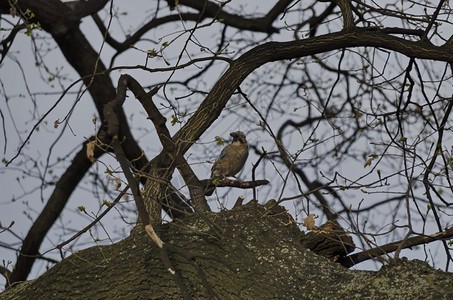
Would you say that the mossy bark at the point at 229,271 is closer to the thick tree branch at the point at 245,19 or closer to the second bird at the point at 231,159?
the second bird at the point at 231,159

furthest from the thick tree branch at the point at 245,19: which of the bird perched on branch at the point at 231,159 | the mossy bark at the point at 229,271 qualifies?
the mossy bark at the point at 229,271

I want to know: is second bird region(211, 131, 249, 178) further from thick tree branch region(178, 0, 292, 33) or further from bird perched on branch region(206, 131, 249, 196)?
thick tree branch region(178, 0, 292, 33)

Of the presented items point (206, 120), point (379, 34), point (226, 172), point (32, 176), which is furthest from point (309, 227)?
point (32, 176)

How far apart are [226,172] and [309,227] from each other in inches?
102

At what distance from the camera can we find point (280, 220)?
3795mm

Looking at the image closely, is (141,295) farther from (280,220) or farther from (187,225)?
(280,220)

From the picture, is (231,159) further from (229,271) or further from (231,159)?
(229,271)

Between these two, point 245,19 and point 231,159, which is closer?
point 231,159

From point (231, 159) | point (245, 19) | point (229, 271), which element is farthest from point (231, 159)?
point (229, 271)

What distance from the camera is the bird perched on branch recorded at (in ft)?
19.9

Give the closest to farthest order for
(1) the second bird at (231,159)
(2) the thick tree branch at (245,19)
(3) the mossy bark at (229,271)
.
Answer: (3) the mossy bark at (229,271) < (1) the second bird at (231,159) < (2) the thick tree branch at (245,19)

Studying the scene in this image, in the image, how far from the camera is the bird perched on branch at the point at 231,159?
6.06 m

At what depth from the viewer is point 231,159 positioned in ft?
19.9

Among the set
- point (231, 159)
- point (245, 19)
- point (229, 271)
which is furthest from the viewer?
point (245, 19)
